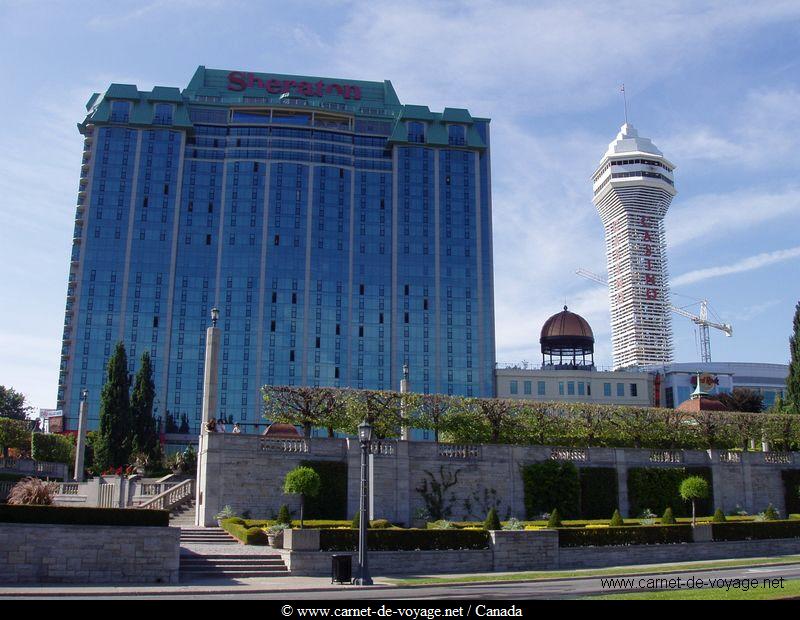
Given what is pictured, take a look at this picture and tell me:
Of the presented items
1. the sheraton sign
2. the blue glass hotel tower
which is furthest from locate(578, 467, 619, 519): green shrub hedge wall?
the sheraton sign

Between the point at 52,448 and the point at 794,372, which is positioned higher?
the point at 794,372

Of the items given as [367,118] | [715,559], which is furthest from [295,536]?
[367,118]

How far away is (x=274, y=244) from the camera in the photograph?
129 metres

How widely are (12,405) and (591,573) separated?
372ft

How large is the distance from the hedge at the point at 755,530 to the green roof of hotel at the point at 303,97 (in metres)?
104

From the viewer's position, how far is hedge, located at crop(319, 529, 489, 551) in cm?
3212

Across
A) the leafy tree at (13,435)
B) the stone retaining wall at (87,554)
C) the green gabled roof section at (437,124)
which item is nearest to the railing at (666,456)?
the stone retaining wall at (87,554)

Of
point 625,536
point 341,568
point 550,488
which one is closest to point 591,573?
point 625,536

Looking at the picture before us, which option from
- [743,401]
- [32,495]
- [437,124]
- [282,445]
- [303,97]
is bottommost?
[32,495]

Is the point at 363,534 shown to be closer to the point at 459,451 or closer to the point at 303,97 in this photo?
the point at 459,451

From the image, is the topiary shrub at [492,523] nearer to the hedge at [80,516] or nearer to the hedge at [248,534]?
the hedge at [248,534]

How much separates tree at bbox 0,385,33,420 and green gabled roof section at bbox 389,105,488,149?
74344 mm

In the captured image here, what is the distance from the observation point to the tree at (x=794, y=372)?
75938 mm
